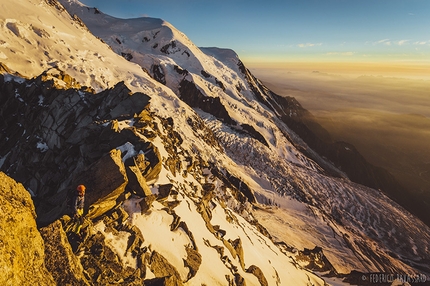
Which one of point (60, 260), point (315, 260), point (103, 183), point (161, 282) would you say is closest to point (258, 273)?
point (161, 282)

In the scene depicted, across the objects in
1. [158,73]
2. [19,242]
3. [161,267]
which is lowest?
[161,267]

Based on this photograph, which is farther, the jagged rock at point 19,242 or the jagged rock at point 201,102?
the jagged rock at point 201,102

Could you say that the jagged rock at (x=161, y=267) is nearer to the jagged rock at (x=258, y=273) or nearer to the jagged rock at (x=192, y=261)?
the jagged rock at (x=192, y=261)

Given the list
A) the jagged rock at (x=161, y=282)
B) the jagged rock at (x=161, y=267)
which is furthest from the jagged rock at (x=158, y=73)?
the jagged rock at (x=161, y=282)

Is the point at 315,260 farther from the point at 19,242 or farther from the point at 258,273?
the point at 19,242

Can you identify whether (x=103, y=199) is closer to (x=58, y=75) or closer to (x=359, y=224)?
(x=58, y=75)

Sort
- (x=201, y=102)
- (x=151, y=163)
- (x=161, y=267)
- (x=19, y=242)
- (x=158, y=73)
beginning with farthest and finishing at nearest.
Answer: (x=158, y=73) < (x=201, y=102) < (x=151, y=163) < (x=161, y=267) < (x=19, y=242)

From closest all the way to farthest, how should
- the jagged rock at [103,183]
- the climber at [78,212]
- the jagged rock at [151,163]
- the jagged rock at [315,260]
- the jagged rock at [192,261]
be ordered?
the climber at [78,212] < the jagged rock at [103,183] < the jagged rock at [192,261] < the jagged rock at [151,163] < the jagged rock at [315,260]
